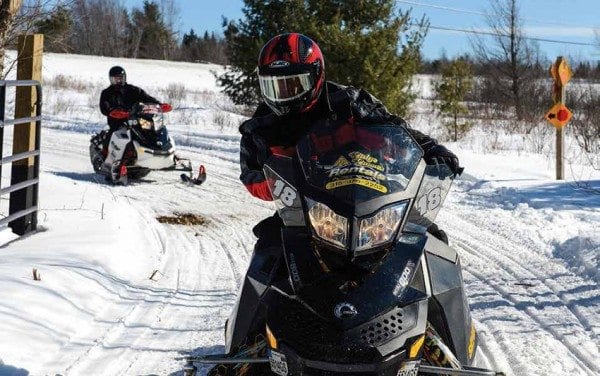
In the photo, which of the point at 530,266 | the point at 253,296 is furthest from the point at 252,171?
the point at 530,266

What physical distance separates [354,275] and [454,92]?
73.3 ft

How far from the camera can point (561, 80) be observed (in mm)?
11695

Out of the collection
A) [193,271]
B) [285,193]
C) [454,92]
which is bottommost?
[193,271]

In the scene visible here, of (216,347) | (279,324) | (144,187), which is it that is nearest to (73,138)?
(144,187)

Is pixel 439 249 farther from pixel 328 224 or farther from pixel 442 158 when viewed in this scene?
pixel 328 224

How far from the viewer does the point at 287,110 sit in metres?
3.73

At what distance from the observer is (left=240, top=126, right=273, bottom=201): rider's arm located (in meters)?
3.49

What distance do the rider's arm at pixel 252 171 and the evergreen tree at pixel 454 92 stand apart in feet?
67.2

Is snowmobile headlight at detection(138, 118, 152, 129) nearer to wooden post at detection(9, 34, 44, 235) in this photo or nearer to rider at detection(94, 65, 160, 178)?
rider at detection(94, 65, 160, 178)

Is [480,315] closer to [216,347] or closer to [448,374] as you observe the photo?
[216,347]

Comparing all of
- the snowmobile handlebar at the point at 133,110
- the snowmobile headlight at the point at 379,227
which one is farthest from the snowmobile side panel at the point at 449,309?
the snowmobile handlebar at the point at 133,110

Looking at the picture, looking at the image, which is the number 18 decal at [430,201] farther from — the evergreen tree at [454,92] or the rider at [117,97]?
the evergreen tree at [454,92]

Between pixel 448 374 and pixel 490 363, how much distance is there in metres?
1.50

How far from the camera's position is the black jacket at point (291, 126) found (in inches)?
137
